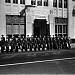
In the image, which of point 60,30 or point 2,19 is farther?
point 60,30

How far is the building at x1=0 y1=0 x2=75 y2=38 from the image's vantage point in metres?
22.5

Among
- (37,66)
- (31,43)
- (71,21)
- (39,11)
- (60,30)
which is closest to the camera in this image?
(37,66)

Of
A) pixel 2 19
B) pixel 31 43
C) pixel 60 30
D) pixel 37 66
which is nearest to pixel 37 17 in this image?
pixel 60 30

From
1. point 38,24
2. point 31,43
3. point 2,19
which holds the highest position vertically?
point 2,19

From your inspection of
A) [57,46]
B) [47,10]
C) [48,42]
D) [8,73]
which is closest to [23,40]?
[48,42]

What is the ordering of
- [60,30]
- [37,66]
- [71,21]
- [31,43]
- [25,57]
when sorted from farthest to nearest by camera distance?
[71,21] < [60,30] < [31,43] < [25,57] < [37,66]

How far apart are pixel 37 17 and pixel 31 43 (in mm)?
6266

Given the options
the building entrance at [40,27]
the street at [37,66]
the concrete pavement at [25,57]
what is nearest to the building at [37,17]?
the building entrance at [40,27]

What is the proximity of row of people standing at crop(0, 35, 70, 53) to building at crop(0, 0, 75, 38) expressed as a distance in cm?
368

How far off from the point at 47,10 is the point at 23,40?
8.05m

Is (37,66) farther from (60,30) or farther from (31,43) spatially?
(60,30)

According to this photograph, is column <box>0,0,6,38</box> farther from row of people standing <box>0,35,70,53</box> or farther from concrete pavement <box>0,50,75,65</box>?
concrete pavement <box>0,50,75,65</box>

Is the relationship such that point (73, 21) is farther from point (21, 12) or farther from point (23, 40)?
point (23, 40)

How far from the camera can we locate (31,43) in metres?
18.7
